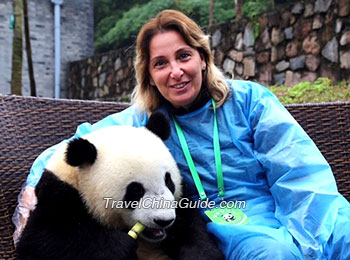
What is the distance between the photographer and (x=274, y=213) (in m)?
2.19

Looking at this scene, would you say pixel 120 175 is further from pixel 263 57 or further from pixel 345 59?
pixel 263 57

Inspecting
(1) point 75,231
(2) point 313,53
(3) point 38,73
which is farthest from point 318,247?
(3) point 38,73

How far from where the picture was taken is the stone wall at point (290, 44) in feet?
19.6

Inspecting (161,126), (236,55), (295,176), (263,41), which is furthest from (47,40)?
(295,176)

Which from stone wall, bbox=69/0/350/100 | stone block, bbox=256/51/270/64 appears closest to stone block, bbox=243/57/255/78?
stone wall, bbox=69/0/350/100

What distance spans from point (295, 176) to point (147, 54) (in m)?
1.02

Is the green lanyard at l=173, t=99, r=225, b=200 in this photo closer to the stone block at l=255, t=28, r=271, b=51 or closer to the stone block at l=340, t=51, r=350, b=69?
the stone block at l=340, t=51, r=350, b=69

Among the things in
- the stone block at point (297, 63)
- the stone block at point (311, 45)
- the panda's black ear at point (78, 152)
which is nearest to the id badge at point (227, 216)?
the panda's black ear at point (78, 152)

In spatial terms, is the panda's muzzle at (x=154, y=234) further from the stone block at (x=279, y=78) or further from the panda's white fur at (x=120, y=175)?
the stone block at (x=279, y=78)

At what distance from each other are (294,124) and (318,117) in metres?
0.68

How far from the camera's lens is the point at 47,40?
13023 millimetres

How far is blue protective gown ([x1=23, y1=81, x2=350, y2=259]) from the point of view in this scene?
193 centimetres

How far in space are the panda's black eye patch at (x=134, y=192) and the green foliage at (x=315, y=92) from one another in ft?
12.9

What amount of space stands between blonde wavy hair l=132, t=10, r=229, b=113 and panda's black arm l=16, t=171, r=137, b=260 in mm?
771
